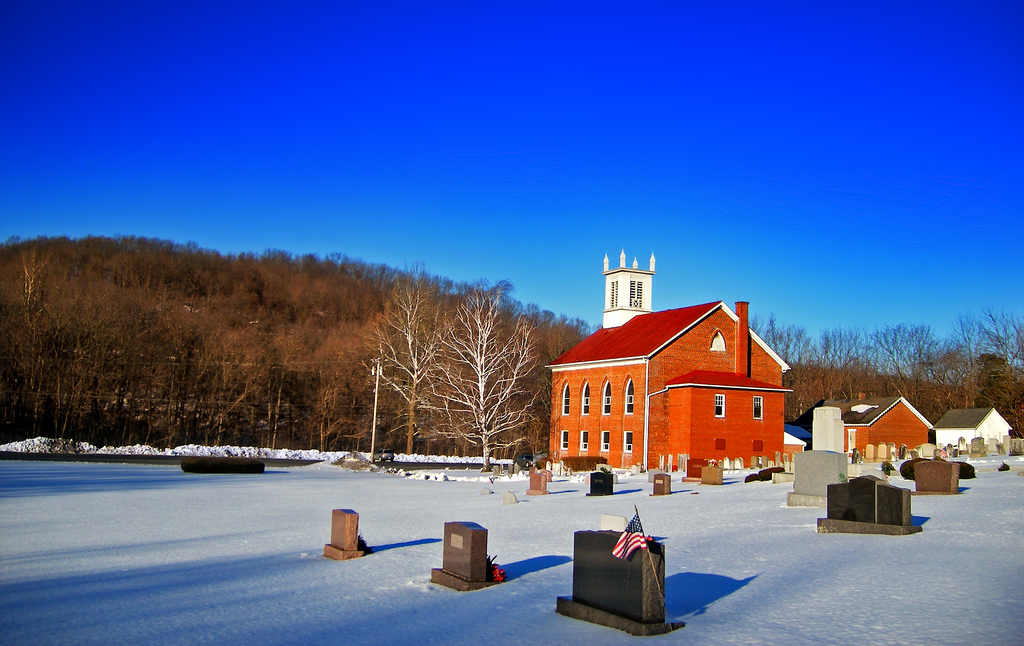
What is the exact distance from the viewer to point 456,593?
34.5 feet

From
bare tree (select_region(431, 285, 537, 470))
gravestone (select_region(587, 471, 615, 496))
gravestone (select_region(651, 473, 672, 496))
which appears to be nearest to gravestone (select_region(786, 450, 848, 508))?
gravestone (select_region(651, 473, 672, 496))

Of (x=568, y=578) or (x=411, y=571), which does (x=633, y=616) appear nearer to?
(x=568, y=578)

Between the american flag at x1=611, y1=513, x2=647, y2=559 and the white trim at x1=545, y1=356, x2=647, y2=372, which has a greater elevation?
the white trim at x1=545, y1=356, x2=647, y2=372

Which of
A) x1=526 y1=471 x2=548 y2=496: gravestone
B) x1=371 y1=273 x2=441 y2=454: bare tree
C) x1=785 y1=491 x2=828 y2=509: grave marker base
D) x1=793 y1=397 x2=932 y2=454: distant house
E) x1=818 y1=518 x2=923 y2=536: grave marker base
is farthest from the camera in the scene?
x1=371 y1=273 x2=441 y2=454: bare tree

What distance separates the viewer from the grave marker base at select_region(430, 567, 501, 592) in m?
10.7

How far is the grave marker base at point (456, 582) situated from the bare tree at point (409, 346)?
41807mm

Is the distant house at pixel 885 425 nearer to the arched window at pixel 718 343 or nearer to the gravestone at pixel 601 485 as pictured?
the arched window at pixel 718 343

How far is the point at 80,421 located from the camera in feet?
182

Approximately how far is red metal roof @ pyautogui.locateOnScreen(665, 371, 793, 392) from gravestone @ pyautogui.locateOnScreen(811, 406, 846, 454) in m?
20.9

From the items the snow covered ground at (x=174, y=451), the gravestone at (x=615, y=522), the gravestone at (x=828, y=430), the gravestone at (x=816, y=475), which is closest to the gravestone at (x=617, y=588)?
the gravestone at (x=615, y=522)

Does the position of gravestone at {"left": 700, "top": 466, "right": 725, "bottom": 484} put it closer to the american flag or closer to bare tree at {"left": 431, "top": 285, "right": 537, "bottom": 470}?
bare tree at {"left": 431, "top": 285, "right": 537, "bottom": 470}

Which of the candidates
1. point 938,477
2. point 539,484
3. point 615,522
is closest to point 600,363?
point 539,484

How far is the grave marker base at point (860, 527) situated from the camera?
47.0 feet

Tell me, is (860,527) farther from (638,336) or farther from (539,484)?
(638,336)
